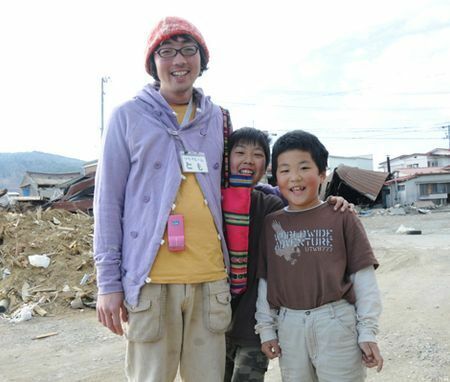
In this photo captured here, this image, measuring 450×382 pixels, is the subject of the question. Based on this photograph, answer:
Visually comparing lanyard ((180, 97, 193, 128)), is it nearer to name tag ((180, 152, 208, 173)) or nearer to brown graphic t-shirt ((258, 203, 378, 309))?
name tag ((180, 152, 208, 173))

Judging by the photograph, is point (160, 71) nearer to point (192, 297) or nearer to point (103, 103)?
point (192, 297)

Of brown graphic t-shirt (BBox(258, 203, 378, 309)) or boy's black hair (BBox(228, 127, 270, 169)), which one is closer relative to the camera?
brown graphic t-shirt (BBox(258, 203, 378, 309))

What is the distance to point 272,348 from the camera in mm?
2098

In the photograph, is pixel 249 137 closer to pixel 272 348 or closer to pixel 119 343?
pixel 272 348

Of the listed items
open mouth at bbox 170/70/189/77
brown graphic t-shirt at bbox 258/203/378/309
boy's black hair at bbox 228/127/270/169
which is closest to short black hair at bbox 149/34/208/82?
open mouth at bbox 170/70/189/77

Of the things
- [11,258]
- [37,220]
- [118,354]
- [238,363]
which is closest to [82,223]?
[37,220]

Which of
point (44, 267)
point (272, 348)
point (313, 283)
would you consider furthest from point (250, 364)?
point (44, 267)

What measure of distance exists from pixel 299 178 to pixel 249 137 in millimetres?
383

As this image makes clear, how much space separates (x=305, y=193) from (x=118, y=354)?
319 cm

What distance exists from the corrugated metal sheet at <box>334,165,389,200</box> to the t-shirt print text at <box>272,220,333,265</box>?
709 centimetres

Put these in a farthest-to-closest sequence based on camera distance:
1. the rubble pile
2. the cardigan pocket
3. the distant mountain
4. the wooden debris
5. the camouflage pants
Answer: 1. the distant mountain
2. the rubble pile
3. the wooden debris
4. the camouflage pants
5. the cardigan pocket

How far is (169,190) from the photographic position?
1.87 meters

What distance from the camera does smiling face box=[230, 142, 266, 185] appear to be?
2258 millimetres

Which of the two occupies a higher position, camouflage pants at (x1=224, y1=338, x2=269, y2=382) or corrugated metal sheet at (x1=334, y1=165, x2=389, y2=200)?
corrugated metal sheet at (x1=334, y1=165, x2=389, y2=200)
